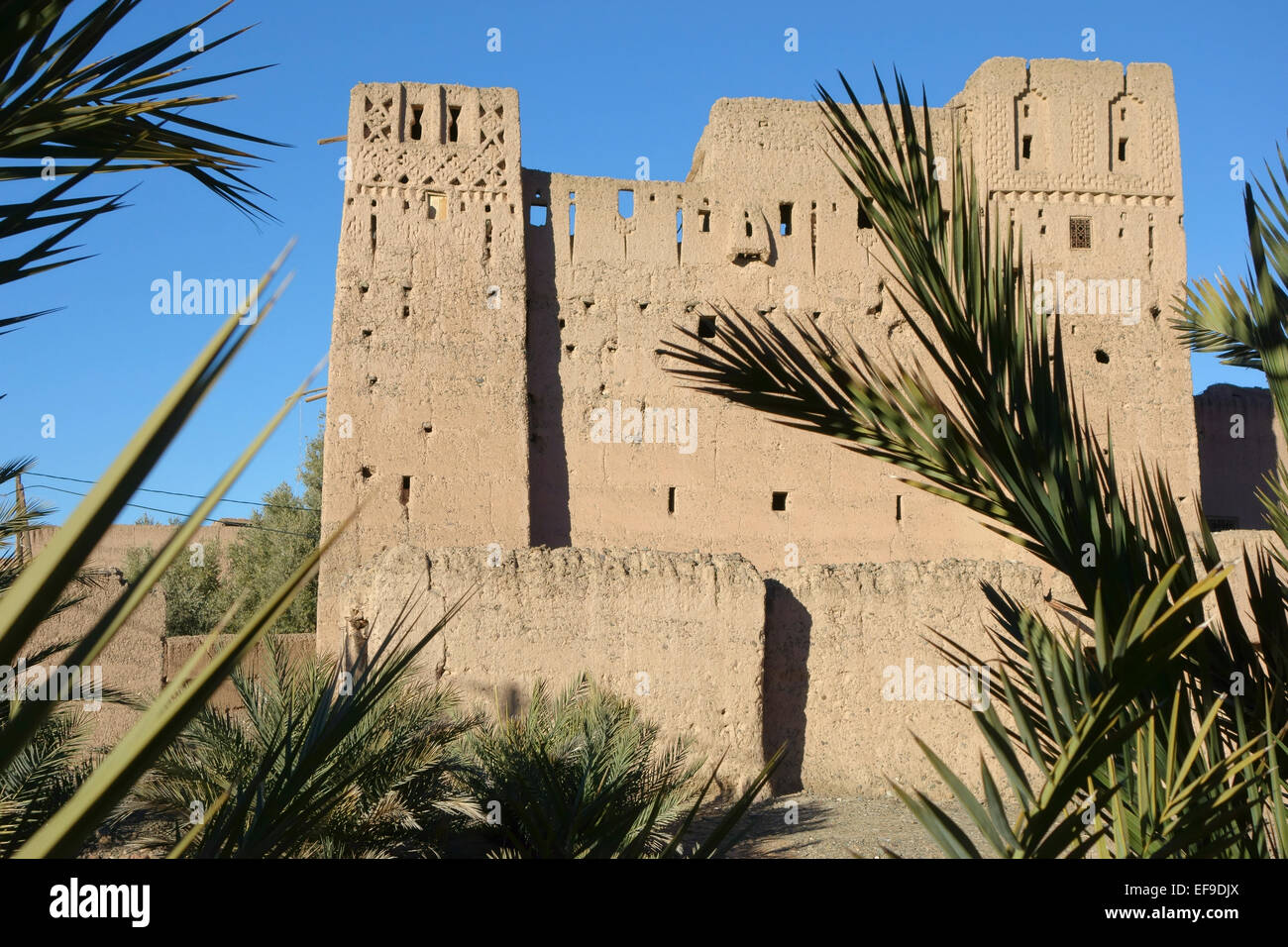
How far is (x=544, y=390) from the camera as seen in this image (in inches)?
550

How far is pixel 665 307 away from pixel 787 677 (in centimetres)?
592

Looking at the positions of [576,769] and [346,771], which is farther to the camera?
[576,769]

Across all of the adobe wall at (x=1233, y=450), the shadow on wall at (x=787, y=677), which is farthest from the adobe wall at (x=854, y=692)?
the adobe wall at (x=1233, y=450)

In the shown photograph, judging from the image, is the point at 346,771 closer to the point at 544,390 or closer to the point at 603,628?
the point at 603,628

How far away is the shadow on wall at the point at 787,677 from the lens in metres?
10.0

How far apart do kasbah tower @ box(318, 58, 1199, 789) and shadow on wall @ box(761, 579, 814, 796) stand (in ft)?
10.5

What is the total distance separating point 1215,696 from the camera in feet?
8.84

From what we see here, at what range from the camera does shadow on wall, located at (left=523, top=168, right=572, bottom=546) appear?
1373 centimetres

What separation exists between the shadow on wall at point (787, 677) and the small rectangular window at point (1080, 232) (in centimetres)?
774

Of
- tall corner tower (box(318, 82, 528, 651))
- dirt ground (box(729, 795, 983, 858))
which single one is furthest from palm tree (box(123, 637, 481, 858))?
tall corner tower (box(318, 82, 528, 651))

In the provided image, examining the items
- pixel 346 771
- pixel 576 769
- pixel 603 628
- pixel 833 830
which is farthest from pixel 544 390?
pixel 346 771

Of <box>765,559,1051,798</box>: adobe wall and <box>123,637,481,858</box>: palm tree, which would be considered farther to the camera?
<box>765,559,1051,798</box>: adobe wall

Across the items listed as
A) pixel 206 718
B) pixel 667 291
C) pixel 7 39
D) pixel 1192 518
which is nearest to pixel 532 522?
pixel 667 291

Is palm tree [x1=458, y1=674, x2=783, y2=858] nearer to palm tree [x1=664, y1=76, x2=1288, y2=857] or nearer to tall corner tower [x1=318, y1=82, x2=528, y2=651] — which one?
palm tree [x1=664, y1=76, x2=1288, y2=857]
